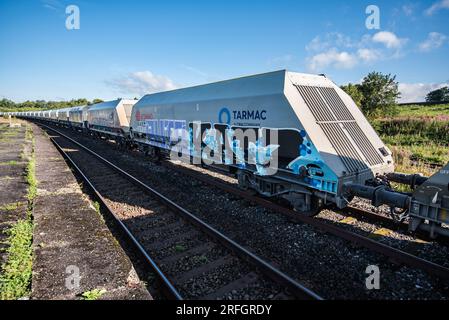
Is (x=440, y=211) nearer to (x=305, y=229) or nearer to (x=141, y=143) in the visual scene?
(x=305, y=229)

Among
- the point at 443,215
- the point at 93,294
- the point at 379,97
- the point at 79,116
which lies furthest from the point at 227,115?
the point at 79,116

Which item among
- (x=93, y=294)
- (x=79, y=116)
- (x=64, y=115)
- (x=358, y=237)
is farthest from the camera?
(x=64, y=115)

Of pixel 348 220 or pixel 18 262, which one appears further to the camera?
pixel 348 220

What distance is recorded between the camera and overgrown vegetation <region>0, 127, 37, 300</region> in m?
4.76

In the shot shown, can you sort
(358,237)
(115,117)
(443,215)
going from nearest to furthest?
(443,215), (358,237), (115,117)

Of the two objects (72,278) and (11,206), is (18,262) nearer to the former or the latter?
(72,278)

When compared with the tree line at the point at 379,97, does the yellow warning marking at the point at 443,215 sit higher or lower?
lower

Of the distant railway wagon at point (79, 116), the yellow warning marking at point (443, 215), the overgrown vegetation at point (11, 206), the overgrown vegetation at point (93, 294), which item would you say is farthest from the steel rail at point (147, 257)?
the distant railway wagon at point (79, 116)

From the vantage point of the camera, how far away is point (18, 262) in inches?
219

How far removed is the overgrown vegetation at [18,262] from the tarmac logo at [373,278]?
6.05 meters

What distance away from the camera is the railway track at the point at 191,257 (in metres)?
4.98

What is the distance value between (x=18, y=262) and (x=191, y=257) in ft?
11.3

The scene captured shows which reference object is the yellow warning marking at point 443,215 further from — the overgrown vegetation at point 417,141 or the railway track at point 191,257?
the overgrown vegetation at point 417,141
